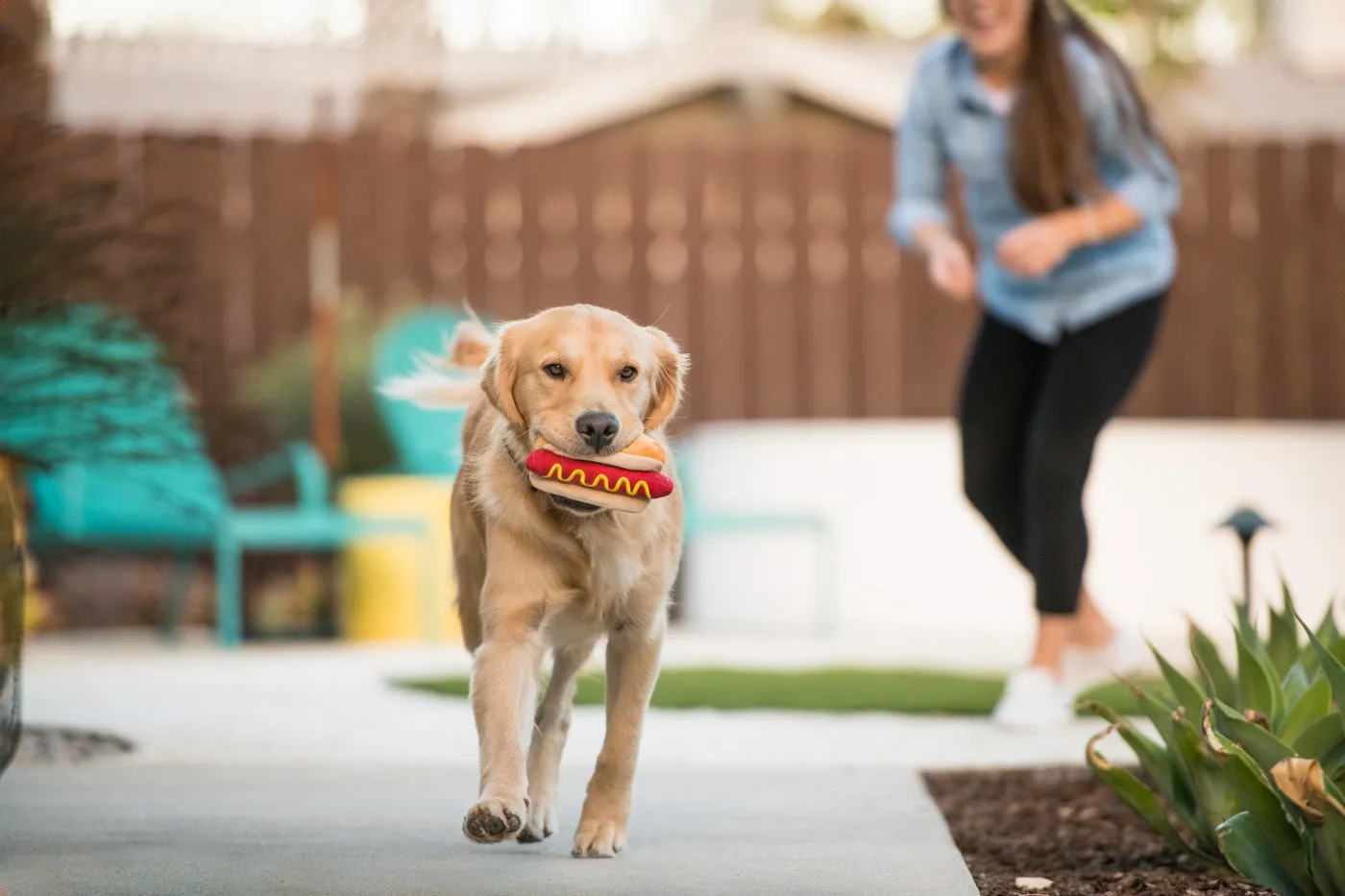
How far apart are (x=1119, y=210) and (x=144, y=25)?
10.7m

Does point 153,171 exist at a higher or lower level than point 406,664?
higher

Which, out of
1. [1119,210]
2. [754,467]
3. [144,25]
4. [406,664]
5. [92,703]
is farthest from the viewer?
[144,25]

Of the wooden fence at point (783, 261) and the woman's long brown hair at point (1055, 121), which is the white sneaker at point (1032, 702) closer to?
the woman's long brown hair at point (1055, 121)

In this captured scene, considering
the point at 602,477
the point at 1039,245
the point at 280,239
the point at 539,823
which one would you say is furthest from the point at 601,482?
the point at 280,239

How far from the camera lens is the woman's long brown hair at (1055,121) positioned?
15.6ft

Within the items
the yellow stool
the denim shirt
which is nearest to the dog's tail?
the denim shirt

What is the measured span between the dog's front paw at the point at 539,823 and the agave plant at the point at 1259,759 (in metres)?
0.94

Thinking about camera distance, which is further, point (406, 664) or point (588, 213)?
point (588, 213)

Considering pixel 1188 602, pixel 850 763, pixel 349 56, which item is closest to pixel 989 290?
pixel 850 763

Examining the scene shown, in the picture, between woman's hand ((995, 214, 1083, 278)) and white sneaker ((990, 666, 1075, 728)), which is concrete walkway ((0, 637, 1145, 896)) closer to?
white sneaker ((990, 666, 1075, 728))

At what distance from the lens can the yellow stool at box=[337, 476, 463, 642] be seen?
8555 mm

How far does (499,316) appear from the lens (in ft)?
35.3

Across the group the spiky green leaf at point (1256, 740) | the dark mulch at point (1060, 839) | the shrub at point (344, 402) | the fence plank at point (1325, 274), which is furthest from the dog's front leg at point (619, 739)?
the fence plank at point (1325, 274)

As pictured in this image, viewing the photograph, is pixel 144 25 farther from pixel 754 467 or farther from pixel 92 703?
pixel 92 703
